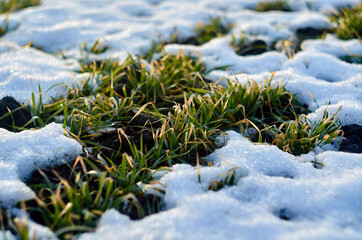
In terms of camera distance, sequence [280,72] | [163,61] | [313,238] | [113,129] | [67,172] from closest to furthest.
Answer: [313,238] < [67,172] < [113,129] < [280,72] < [163,61]

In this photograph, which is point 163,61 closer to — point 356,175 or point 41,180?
point 41,180

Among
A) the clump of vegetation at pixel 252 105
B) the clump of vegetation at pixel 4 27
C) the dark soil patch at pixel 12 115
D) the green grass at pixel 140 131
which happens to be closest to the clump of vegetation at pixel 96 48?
the green grass at pixel 140 131

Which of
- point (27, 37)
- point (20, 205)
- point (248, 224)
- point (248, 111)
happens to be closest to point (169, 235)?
point (248, 224)

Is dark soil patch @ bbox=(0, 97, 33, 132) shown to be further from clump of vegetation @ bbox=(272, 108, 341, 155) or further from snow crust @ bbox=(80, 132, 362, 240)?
clump of vegetation @ bbox=(272, 108, 341, 155)

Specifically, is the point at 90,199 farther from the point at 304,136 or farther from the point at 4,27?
the point at 4,27

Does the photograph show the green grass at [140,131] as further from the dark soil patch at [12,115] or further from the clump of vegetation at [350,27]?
the clump of vegetation at [350,27]

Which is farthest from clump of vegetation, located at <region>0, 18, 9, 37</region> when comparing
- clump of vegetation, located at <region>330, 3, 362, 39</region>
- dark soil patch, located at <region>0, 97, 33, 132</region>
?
clump of vegetation, located at <region>330, 3, 362, 39</region>
